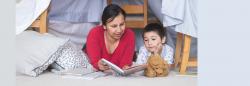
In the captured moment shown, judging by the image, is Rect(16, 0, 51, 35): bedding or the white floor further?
Rect(16, 0, 51, 35): bedding

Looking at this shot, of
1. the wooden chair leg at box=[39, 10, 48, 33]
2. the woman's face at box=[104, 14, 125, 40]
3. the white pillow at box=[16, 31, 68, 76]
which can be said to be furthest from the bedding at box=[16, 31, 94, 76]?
the woman's face at box=[104, 14, 125, 40]

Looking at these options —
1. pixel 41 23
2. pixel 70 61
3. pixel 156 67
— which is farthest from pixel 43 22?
pixel 156 67

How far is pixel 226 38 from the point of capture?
2.19 ft

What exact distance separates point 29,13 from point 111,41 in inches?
22.1

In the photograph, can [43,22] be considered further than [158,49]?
Yes

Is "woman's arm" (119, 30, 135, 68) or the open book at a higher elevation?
"woman's arm" (119, 30, 135, 68)

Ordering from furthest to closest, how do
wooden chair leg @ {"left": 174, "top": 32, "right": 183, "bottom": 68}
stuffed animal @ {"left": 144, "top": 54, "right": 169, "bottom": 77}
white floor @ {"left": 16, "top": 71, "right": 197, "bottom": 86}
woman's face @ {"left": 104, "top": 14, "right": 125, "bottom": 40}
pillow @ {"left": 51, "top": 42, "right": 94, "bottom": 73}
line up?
wooden chair leg @ {"left": 174, "top": 32, "right": 183, "bottom": 68} → pillow @ {"left": 51, "top": 42, "right": 94, "bottom": 73} → woman's face @ {"left": 104, "top": 14, "right": 125, "bottom": 40} → stuffed animal @ {"left": 144, "top": 54, "right": 169, "bottom": 77} → white floor @ {"left": 16, "top": 71, "right": 197, "bottom": 86}

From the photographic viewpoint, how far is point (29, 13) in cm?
250

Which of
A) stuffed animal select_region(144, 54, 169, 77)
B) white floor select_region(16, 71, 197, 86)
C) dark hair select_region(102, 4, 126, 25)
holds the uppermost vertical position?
dark hair select_region(102, 4, 126, 25)

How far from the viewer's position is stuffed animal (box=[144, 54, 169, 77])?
2.06m

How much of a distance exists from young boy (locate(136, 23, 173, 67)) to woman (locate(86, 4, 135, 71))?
0.23ft

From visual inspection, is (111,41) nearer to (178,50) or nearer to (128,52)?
(128,52)

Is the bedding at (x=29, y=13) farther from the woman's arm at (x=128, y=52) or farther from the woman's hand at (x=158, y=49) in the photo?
the woman's hand at (x=158, y=49)

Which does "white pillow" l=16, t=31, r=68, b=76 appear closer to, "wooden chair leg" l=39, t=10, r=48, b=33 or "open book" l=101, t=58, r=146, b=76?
"wooden chair leg" l=39, t=10, r=48, b=33
